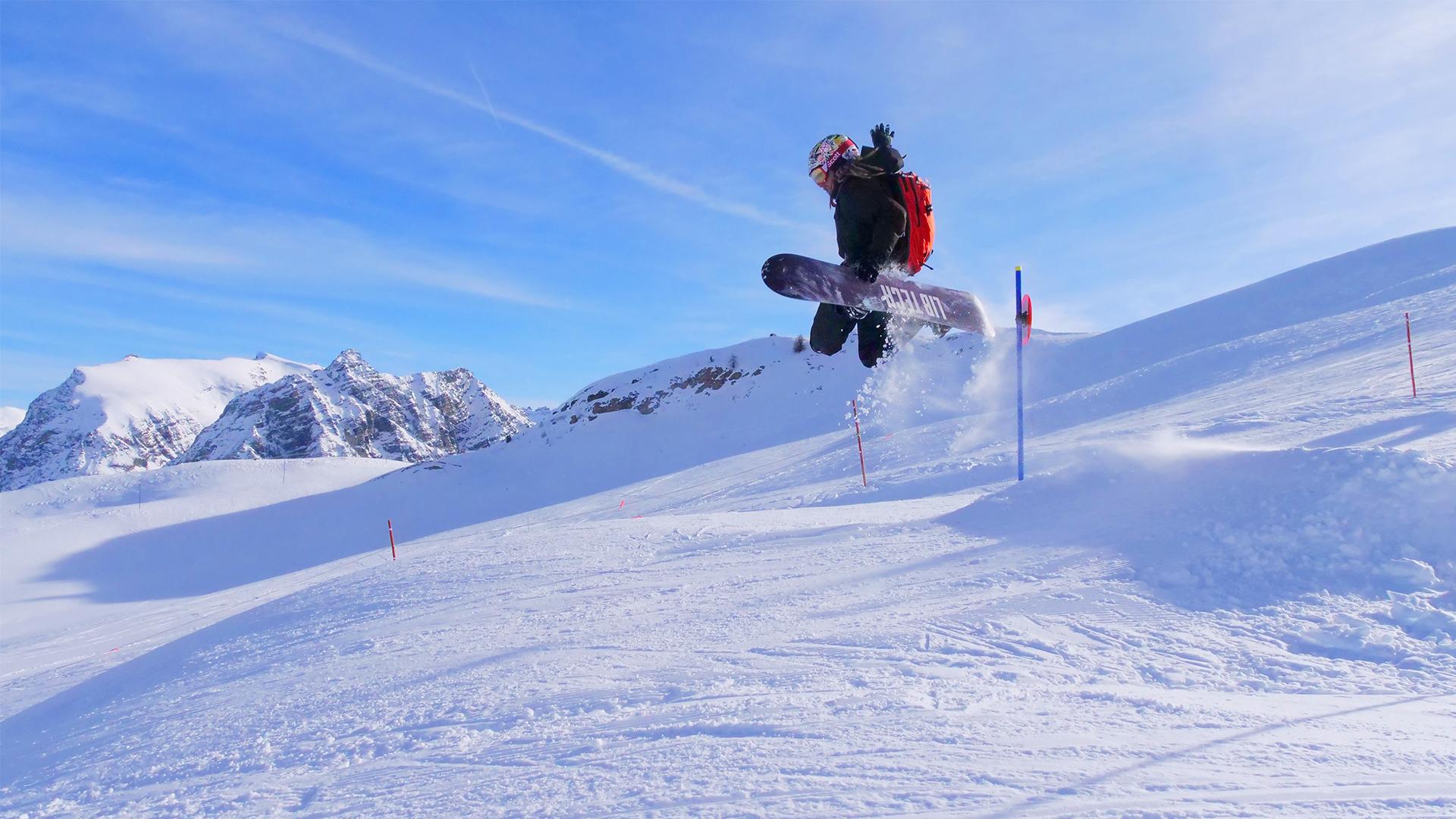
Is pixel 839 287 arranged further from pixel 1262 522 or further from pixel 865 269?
pixel 1262 522

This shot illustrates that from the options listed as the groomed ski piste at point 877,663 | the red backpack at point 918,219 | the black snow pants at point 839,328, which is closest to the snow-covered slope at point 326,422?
the groomed ski piste at point 877,663

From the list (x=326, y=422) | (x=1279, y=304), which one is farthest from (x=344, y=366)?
(x=1279, y=304)

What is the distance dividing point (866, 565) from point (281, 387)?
202661 mm

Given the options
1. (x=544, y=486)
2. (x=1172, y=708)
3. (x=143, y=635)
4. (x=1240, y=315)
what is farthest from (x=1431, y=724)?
(x=544, y=486)

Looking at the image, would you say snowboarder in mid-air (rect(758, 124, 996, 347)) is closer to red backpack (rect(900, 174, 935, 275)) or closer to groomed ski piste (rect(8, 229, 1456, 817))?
red backpack (rect(900, 174, 935, 275))

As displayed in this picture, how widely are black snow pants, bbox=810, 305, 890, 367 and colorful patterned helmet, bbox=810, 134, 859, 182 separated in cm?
95

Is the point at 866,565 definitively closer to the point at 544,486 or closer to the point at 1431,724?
the point at 1431,724

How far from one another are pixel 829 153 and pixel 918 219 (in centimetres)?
76

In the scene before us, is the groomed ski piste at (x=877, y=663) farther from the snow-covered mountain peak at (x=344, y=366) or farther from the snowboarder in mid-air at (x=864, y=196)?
the snow-covered mountain peak at (x=344, y=366)

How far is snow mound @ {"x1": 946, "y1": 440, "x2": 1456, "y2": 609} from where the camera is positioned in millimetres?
5879

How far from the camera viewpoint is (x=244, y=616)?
353 inches

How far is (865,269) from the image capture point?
15.8ft

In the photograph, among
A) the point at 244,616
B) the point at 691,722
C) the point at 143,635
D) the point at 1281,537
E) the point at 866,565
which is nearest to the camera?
the point at 691,722

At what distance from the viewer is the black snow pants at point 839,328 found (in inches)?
210
